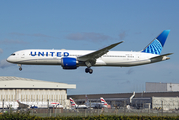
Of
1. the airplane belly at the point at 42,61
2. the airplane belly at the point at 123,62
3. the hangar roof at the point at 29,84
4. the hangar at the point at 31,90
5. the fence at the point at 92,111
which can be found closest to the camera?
the fence at the point at 92,111

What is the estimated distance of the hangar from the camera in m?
89.4

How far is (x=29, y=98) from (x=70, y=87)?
50.6 ft

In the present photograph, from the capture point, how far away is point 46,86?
95188 millimetres

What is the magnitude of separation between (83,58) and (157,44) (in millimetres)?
17274

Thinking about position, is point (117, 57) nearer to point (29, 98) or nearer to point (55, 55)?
point (55, 55)

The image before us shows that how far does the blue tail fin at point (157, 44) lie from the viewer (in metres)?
57.9

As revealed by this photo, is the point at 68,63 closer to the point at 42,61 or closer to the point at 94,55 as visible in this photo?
the point at 42,61

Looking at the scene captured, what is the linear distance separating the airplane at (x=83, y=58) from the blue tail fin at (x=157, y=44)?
1646 mm

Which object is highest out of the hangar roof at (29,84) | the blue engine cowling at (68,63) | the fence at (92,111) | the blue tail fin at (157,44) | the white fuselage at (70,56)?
the blue tail fin at (157,44)

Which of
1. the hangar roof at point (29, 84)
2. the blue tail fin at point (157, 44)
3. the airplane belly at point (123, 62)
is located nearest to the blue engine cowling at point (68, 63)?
the airplane belly at point (123, 62)

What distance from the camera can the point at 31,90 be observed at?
93250mm

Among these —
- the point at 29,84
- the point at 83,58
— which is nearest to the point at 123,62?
the point at 83,58

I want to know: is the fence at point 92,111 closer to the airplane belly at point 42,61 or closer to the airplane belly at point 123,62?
the airplane belly at point 42,61

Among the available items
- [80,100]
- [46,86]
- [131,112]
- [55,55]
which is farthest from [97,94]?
[131,112]
